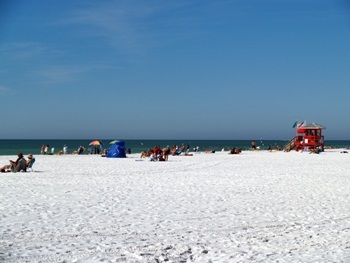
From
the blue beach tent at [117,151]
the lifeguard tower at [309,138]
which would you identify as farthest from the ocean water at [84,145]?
the blue beach tent at [117,151]

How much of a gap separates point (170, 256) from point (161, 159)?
2054 cm

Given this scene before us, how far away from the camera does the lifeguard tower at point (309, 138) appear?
150 feet

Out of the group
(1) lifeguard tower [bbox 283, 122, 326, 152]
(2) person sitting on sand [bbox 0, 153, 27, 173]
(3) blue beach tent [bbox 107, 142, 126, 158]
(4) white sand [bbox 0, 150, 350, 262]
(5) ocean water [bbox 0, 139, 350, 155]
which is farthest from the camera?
(5) ocean water [bbox 0, 139, 350, 155]

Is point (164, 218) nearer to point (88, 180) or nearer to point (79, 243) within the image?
point (79, 243)

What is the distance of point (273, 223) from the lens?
7.38 m

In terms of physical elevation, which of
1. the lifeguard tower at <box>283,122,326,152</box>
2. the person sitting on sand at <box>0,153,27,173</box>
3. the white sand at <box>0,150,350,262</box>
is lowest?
the white sand at <box>0,150,350,262</box>

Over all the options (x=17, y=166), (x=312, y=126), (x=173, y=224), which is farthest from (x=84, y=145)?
(x=173, y=224)

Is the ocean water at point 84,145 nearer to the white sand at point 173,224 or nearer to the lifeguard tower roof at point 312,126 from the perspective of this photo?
the lifeguard tower roof at point 312,126

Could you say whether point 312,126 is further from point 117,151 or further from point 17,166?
point 17,166

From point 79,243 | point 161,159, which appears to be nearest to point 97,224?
point 79,243

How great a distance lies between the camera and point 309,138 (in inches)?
1806

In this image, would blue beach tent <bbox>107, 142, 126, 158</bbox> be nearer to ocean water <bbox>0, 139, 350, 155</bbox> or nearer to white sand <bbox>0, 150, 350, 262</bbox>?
white sand <bbox>0, 150, 350, 262</bbox>

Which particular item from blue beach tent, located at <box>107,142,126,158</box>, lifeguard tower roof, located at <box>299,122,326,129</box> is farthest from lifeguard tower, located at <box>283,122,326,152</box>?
blue beach tent, located at <box>107,142,126,158</box>

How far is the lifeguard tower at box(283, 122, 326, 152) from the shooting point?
4569 centimetres
